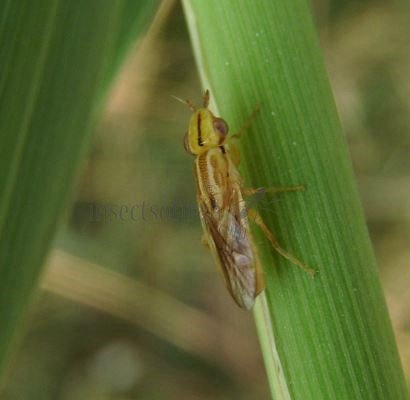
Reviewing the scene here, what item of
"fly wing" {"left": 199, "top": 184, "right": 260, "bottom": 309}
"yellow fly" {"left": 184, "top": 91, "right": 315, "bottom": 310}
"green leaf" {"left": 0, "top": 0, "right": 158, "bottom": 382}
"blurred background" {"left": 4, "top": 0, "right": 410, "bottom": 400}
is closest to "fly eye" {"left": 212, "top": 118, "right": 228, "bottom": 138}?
"yellow fly" {"left": 184, "top": 91, "right": 315, "bottom": 310}

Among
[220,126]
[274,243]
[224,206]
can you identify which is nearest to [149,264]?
[224,206]

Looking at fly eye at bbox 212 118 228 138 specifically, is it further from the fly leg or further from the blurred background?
the blurred background

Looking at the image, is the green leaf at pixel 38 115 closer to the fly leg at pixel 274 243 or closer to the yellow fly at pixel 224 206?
the yellow fly at pixel 224 206

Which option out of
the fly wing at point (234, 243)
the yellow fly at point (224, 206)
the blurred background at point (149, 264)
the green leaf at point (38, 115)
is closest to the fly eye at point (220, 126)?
the yellow fly at point (224, 206)

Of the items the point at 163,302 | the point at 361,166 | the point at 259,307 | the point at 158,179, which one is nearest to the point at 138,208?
the point at 158,179

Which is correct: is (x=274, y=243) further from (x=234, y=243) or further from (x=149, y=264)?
(x=149, y=264)
